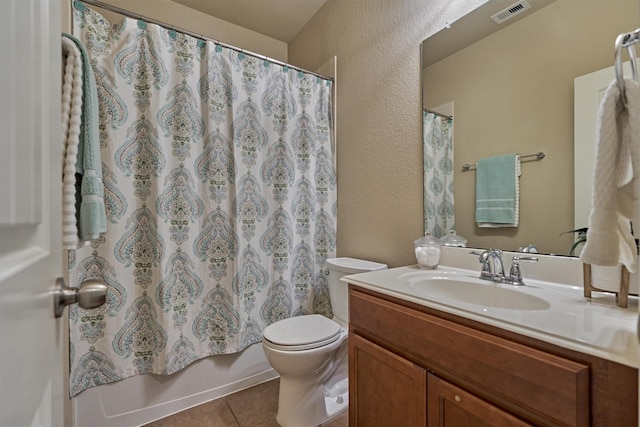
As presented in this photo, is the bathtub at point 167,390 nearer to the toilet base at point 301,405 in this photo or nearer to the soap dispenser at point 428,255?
the toilet base at point 301,405

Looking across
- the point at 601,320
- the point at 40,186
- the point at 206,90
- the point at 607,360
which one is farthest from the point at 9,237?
the point at 206,90

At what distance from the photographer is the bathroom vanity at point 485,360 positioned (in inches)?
22.6

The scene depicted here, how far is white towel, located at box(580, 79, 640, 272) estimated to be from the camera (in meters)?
0.61

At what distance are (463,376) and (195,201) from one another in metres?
1.49

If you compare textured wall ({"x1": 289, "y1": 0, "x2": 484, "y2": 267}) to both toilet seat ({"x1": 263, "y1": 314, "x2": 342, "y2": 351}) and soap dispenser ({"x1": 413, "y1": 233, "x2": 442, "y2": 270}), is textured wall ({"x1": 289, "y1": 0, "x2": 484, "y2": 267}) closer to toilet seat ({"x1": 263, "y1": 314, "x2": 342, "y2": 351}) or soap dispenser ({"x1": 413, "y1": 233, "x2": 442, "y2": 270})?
soap dispenser ({"x1": 413, "y1": 233, "x2": 442, "y2": 270})

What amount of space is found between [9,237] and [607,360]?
3.14 feet

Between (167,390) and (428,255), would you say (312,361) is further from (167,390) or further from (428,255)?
(167,390)

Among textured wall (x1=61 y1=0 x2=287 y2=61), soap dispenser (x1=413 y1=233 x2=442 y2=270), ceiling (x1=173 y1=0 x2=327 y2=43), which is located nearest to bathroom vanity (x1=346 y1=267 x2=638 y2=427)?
soap dispenser (x1=413 y1=233 x2=442 y2=270)

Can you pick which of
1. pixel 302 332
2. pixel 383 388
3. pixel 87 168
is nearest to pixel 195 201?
pixel 87 168

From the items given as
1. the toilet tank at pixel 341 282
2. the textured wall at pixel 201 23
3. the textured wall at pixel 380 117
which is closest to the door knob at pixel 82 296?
the toilet tank at pixel 341 282

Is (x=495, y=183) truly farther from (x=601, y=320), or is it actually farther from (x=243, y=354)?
(x=243, y=354)

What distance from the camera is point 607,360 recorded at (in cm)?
56

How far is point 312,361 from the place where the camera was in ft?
4.39

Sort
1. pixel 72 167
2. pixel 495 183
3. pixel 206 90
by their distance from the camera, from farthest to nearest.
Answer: pixel 206 90
pixel 495 183
pixel 72 167
